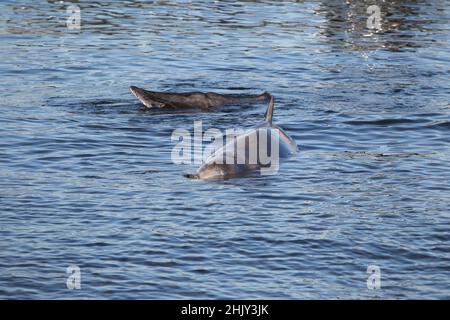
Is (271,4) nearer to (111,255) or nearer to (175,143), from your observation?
(175,143)

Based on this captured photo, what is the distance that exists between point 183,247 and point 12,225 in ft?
7.22

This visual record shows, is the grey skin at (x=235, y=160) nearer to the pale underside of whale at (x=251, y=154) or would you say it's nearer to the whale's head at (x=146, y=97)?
the pale underside of whale at (x=251, y=154)

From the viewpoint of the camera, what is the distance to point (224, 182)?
15.0 m

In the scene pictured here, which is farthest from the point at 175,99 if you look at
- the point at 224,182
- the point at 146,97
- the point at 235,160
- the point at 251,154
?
the point at 224,182

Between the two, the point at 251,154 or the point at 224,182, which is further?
the point at 251,154

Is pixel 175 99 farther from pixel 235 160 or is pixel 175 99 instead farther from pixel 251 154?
pixel 235 160

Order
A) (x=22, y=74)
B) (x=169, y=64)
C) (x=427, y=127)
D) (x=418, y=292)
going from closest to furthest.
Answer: (x=418, y=292) → (x=427, y=127) → (x=22, y=74) → (x=169, y=64)

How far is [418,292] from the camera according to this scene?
37.9 ft

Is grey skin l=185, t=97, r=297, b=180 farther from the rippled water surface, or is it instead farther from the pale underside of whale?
the rippled water surface

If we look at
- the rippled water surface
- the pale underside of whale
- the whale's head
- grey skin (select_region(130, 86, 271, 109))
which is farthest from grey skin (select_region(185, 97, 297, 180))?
the whale's head

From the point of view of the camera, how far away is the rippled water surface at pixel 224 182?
12.0 metres

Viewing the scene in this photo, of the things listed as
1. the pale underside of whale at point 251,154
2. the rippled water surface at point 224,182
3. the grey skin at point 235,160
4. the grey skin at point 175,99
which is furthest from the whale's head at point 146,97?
the grey skin at point 235,160

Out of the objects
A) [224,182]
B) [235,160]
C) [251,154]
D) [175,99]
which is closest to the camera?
[224,182]
